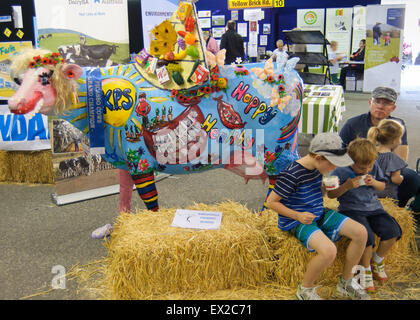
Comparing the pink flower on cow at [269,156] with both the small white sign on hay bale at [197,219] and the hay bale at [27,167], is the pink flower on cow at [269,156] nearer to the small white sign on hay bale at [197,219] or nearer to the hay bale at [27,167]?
the small white sign on hay bale at [197,219]

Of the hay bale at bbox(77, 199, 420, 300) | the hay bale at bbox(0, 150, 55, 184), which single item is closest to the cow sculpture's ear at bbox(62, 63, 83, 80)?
the hay bale at bbox(77, 199, 420, 300)

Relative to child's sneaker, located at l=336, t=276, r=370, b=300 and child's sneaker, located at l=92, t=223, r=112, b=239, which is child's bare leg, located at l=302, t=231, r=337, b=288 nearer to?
child's sneaker, located at l=336, t=276, r=370, b=300

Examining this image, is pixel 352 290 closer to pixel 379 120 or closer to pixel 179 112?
pixel 379 120

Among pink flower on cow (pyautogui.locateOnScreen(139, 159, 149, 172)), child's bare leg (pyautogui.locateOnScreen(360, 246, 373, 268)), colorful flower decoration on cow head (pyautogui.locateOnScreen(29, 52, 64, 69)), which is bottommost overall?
child's bare leg (pyautogui.locateOnScreen(360, 246, 373, 268))

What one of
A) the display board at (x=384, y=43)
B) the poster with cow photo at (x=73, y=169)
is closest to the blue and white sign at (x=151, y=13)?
the poster with cow photo at (x=73, y=169)

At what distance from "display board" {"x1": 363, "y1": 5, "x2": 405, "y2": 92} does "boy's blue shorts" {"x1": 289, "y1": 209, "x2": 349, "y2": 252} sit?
8.76m

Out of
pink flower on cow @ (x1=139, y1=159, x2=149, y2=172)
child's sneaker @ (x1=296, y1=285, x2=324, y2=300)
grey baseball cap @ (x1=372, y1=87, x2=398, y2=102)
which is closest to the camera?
child's sneaker @ (x1=296, y1=285, x2=324, y2=300)

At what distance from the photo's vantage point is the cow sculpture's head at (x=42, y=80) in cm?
252

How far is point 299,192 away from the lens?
234cm

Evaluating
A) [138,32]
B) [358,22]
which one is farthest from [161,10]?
[358,22]

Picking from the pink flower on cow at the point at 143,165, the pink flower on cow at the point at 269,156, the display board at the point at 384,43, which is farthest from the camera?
the display board at the point at 384,43

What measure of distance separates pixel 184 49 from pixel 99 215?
6.00 ft

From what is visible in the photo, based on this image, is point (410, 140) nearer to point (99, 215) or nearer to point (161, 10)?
point (161, 10)

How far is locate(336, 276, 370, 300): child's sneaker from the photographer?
2391 millimetres
